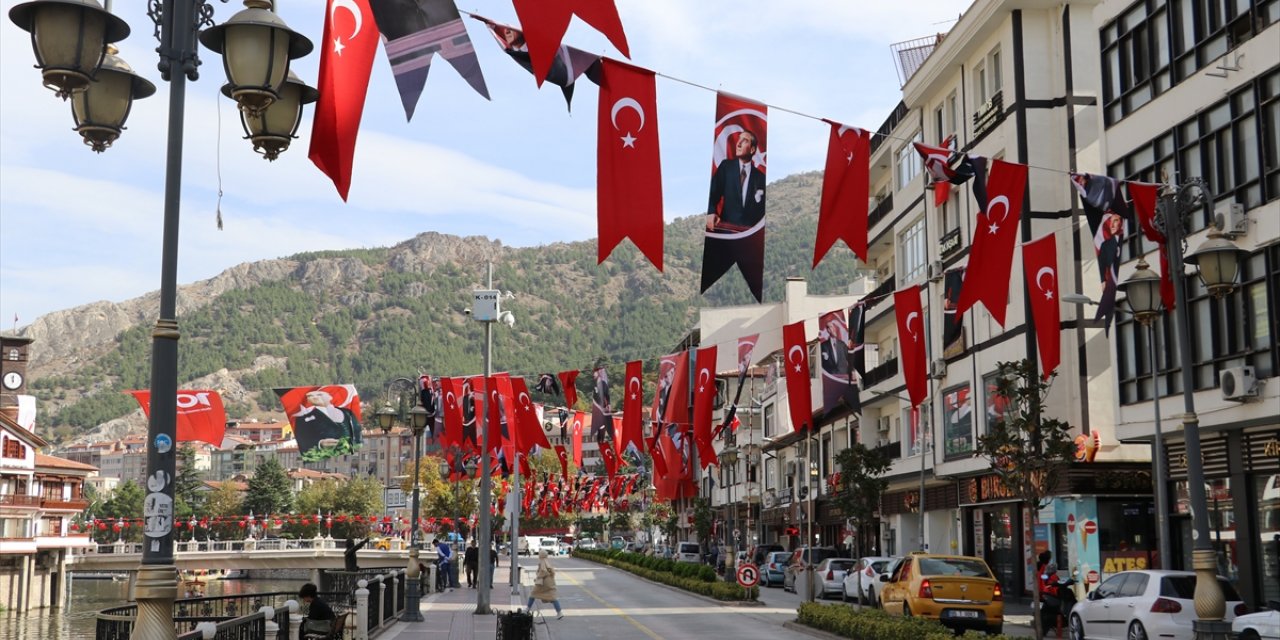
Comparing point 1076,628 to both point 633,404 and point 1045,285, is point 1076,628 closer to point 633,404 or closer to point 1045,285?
point 1045,285

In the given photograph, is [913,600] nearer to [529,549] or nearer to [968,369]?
[968,369]

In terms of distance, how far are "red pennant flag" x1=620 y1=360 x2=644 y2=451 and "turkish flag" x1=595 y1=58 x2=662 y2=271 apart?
2226 cm

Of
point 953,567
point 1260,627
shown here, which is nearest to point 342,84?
point 1260,627

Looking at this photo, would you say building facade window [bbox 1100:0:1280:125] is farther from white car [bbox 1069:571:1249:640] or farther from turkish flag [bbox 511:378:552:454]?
turkish flag [bbox 511:378:552:454]

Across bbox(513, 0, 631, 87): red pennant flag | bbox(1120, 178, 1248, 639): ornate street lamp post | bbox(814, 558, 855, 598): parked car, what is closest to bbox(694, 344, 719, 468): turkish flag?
bbox(814, 558, 855, 598): parked car

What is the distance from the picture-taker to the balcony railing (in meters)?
82.0

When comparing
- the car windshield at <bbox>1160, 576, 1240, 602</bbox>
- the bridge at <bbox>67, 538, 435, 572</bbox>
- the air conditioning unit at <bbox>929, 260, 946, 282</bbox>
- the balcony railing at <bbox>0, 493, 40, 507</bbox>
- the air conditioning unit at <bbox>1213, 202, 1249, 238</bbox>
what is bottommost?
the bridge at <bbox>67, 538, 435, 572</bbox>

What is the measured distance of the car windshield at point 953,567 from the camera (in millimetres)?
26344

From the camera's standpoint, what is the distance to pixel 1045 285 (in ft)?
→ 84.2

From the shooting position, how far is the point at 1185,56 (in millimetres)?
29000

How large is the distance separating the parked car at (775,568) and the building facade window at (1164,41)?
2609 cm

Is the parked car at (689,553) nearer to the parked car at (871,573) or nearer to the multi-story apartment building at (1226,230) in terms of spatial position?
the parked car at (871,573)

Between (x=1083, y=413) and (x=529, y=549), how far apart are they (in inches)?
3345

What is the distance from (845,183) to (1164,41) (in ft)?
58.0
